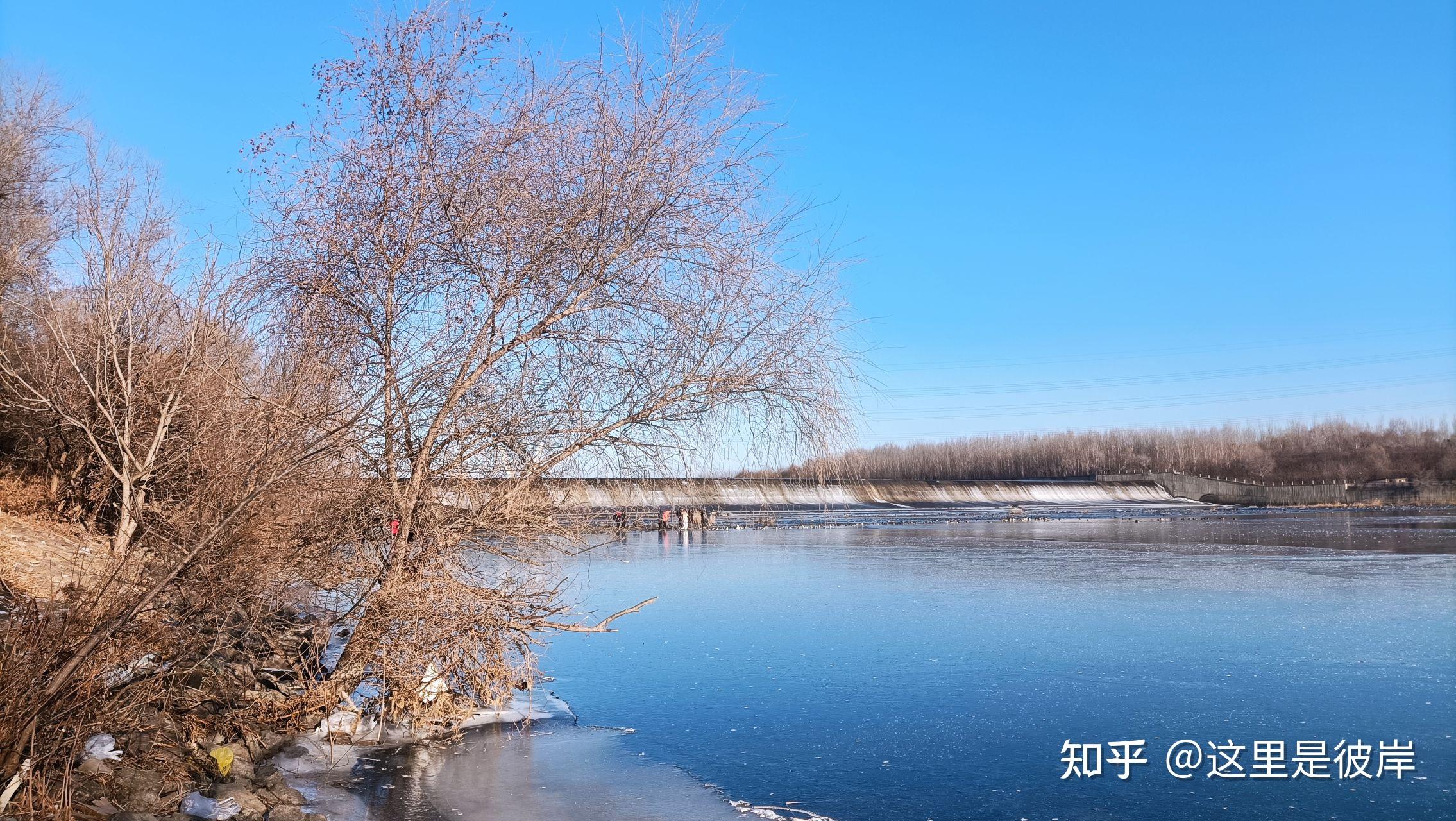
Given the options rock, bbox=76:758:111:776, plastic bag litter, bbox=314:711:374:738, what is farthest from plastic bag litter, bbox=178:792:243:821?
plastic bag litter, bbox=314:711:374:738

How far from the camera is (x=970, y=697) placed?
8.27 metres

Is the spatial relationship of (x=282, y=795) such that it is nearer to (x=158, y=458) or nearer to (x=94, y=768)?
(x=94, y=768)

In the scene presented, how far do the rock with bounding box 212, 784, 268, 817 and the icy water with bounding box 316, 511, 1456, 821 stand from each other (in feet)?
2.25

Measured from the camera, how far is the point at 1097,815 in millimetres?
5582

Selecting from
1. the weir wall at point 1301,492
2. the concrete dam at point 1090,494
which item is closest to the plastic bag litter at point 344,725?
the concrete dam at point 1090,494

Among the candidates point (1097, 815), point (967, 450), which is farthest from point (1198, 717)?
point (967, 450)

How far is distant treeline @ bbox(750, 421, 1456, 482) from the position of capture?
86.1m

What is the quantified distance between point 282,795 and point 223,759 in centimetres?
Answer: 50

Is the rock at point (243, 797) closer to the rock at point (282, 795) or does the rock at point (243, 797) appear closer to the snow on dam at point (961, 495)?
the rock at point (282, 795)

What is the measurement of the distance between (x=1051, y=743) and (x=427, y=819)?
417cm

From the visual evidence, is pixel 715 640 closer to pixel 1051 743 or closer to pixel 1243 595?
pixel 1051 743

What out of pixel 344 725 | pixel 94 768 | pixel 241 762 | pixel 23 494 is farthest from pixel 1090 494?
pixel 94 768

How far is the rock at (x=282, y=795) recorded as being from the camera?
18.5ft

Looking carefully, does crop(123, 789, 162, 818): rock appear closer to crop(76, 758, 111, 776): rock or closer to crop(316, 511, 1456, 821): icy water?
crop(76, 758, 111, 776): rock
